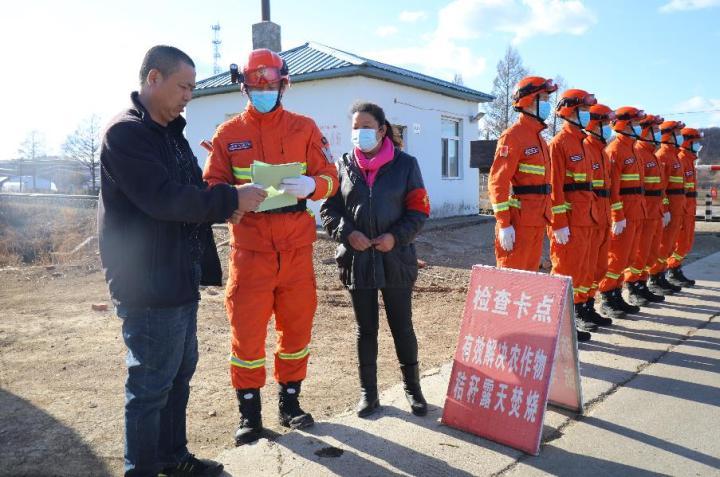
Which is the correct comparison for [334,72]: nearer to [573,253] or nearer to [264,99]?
[573,253]

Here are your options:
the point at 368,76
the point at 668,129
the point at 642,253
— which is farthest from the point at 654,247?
the point at 368,76

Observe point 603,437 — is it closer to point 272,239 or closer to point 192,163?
point 272,239

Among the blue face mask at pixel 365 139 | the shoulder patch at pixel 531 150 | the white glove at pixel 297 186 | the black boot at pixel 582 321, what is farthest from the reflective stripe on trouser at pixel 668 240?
the white glove at pixel 297 186

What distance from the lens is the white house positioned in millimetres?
13438

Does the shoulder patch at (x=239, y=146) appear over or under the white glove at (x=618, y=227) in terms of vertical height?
over

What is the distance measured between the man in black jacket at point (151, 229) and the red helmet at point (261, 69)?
725 millimetres

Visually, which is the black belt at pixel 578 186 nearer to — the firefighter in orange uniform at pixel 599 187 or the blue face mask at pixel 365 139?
the firefighter in orange uniform at pixel 599 187

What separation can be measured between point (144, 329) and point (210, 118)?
46.3 ft

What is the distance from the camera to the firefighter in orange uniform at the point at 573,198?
18.0ft

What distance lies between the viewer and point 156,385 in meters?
2.63

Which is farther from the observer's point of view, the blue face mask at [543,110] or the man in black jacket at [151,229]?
the blue face mask at [543,110]

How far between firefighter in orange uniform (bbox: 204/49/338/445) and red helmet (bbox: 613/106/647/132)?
4838 mm

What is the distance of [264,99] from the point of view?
11.2 feet

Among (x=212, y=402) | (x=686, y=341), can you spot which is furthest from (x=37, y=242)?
(x=686, y=341)
